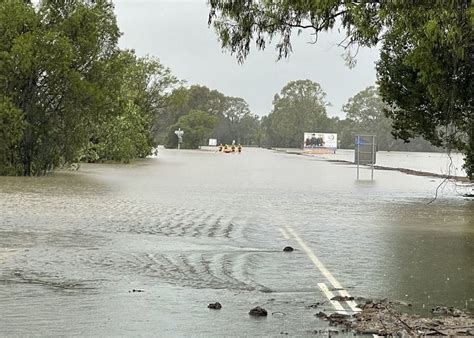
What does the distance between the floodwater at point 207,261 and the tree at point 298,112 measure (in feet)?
503

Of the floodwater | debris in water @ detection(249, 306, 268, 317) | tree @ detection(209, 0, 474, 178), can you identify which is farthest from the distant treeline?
debris in water @ detection(249, 306, 268, 317)

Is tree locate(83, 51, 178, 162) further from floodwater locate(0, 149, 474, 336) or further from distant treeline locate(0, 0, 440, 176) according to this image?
floodwater locate(0, 149, 474, 336)

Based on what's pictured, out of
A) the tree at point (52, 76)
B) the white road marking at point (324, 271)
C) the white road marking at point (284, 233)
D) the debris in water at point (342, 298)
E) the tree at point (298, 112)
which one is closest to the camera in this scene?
the white road marking at point (324, 271)

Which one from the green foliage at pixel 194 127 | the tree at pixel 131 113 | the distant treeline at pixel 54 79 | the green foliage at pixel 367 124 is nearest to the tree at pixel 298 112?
the green foliage at pixel 367 124

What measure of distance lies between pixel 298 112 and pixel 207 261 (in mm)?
165176

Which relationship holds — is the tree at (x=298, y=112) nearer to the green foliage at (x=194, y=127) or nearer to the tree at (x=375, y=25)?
the green foliage at (x=194, y=127)

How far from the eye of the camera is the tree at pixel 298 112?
175750 millimetres

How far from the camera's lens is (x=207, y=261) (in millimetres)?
11141

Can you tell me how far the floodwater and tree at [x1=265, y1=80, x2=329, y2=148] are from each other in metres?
153

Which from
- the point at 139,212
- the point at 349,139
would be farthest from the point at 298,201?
the point at 349,139

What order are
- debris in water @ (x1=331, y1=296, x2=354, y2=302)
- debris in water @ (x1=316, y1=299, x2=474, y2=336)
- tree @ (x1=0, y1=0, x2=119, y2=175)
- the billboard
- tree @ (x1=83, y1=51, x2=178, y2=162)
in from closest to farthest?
1. debris in water @ (x1=316, y1=299, x2=474, y2=336)
2. debris in water @ (x1=331, y1=296, x2=354, y2=302)
3. tree @ (x1=0, y1=0, x2=119, y2=175)
4. tree @ (x1=83, y1=51, x2=178, y2=162)
5. the billboard

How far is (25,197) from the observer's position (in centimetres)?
2255

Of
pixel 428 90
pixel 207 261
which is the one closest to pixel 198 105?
pixel 428 90

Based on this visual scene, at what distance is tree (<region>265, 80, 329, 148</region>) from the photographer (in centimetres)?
17575
